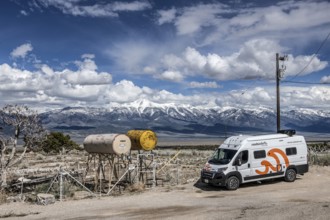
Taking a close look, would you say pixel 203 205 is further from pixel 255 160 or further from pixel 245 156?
pixel 255 160

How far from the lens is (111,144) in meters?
26.0

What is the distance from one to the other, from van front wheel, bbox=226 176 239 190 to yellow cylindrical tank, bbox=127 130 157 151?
5977 millimetres

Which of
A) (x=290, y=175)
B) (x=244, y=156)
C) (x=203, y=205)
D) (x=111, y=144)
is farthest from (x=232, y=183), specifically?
(x=111, y=144)

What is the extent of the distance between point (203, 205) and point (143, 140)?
26.8 feet

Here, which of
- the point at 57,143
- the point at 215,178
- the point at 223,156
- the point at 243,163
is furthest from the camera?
the point at 57,143

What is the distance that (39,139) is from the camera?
26969 millimetres

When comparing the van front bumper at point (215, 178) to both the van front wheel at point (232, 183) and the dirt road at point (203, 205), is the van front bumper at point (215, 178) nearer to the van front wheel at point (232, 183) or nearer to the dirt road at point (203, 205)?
the van front wheel at point (232, 183)

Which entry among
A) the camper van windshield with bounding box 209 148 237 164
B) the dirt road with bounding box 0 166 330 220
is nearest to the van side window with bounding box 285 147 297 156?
the dirt road with bounding box 0 166 330 220

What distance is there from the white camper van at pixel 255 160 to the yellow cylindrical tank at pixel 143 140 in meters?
4.18

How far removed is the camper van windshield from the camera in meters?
25.3

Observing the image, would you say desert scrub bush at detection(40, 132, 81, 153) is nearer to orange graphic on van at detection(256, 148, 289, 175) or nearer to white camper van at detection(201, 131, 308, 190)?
white camper van at detection(201, 131, 308, 190)

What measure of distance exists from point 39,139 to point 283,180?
1575 centimetres

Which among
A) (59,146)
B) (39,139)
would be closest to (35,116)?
(39,139)

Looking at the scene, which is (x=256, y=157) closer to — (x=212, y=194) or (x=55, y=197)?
(x=212, y=194)
